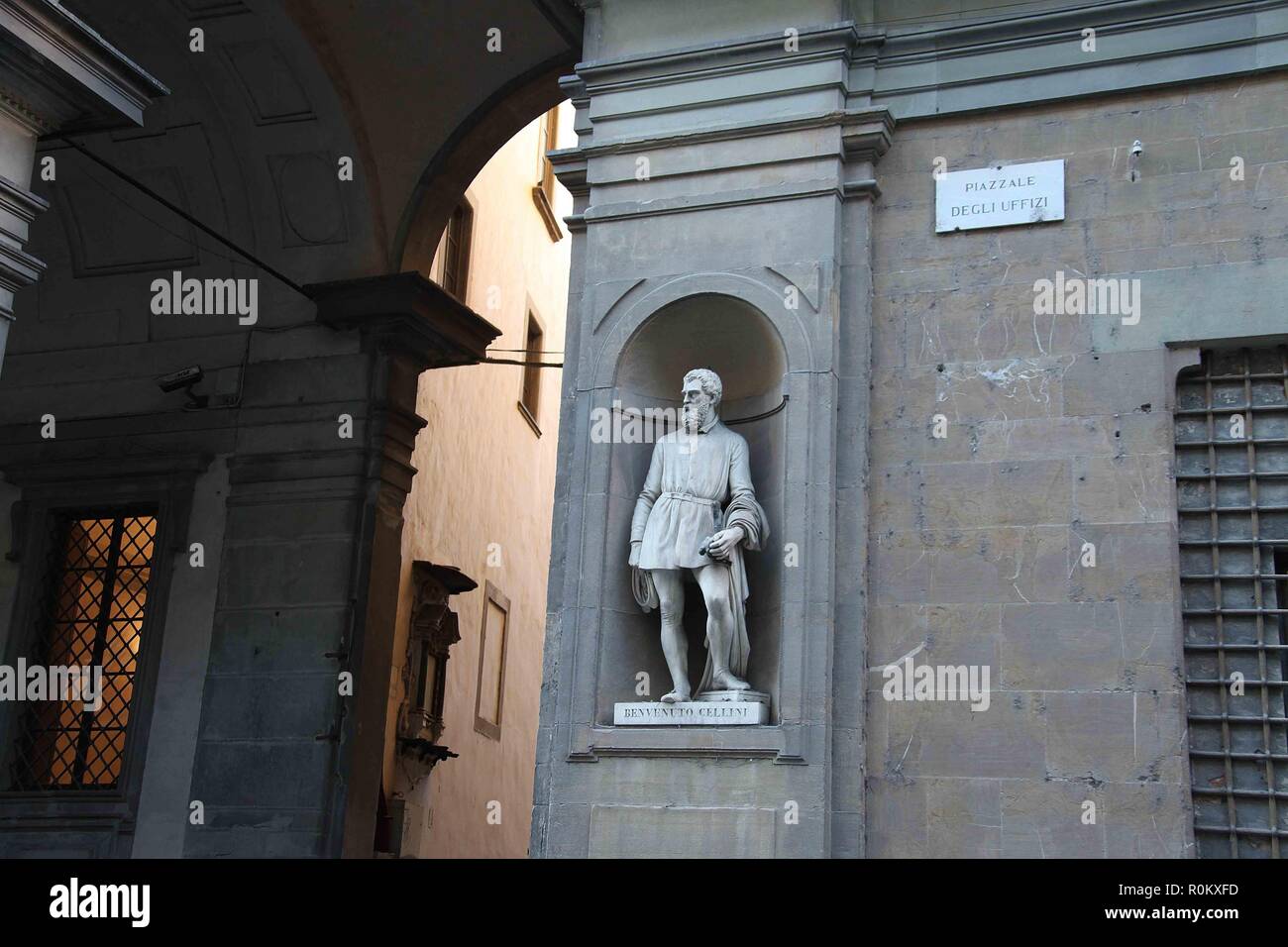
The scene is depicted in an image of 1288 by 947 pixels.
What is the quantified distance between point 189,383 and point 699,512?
856 centimetres

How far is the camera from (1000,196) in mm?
12000

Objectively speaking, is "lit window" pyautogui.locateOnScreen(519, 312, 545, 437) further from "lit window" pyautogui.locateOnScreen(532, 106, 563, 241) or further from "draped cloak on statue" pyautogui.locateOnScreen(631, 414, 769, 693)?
"draped cloak on statue" pyautogui.locateOnScreen(631, 414, 769, 693)

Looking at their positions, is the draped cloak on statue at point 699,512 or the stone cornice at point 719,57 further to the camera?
the stone cornice at point 719,57

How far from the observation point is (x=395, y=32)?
17.3 metres

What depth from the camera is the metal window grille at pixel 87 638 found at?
18.0 metres

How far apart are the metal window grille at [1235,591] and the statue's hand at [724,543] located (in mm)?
2893

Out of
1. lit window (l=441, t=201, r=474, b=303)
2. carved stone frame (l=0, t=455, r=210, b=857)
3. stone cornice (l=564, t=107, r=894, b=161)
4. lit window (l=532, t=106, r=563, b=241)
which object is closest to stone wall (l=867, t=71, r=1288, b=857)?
stone cornice (l=564, t=107, r=894, b=161)

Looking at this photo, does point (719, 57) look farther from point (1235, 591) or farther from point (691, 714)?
point (1235, 591)

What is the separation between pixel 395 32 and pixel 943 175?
7.27 metres

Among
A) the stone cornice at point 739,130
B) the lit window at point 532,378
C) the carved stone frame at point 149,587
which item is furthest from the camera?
the lit window at point 532,378

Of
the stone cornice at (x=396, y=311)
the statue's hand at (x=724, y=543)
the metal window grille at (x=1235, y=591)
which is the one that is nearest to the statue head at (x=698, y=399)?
the statue's hand at (x=724, y=543)

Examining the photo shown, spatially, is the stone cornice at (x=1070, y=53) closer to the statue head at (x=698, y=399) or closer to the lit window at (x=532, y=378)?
the statue head at (x=698, y=399)

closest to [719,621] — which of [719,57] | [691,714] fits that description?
[691,714]
